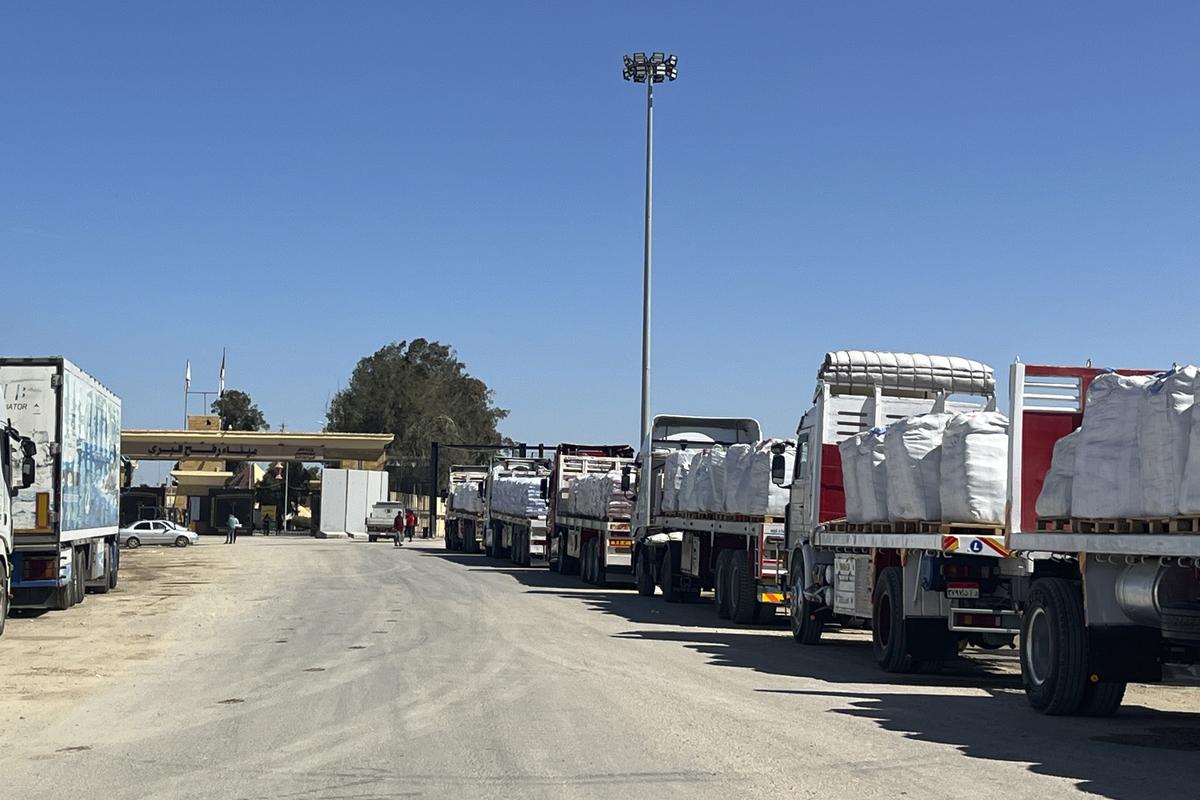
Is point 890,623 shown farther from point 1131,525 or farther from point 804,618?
point 1131,525

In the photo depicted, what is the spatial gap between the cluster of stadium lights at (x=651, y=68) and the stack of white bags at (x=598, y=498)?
54.1 ft

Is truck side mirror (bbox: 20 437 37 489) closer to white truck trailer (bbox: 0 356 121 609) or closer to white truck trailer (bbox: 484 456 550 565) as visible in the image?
white truck trailer (bbox: 0 356 121 609)

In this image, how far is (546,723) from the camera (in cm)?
1124

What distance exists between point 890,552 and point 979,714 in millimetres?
3748

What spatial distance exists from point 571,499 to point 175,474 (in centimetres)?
6148

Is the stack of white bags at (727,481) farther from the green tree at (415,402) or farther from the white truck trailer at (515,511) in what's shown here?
the green tree at (415,402)

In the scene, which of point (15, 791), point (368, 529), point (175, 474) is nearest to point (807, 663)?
point (15, 791)

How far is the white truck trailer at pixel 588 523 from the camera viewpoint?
3162 centimetres

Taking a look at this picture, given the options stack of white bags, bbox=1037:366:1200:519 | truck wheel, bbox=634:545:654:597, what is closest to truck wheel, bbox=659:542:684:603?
truck wheel, bbox=634:545:654:597

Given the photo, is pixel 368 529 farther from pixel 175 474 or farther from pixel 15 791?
pixel 15 791

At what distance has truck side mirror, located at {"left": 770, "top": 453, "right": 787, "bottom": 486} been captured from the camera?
19938 millimetres

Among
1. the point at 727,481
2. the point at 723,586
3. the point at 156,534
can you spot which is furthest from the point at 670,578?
the point at 156,534

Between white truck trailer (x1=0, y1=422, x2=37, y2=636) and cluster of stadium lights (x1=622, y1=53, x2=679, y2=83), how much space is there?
1181 inches

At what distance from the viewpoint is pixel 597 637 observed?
63.5ft
